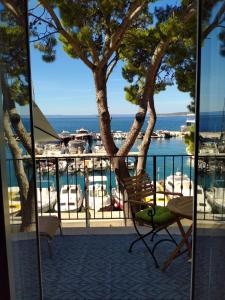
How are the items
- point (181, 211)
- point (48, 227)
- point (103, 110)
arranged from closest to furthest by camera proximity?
1. point (181, 211)
2. point (48, 227)
3. point (103, 110)

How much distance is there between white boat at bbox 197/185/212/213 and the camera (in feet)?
4.99

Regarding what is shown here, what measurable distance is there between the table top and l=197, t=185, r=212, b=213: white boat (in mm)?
1136

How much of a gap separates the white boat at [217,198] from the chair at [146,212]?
1.79 meters

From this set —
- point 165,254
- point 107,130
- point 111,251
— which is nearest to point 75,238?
point 111,251

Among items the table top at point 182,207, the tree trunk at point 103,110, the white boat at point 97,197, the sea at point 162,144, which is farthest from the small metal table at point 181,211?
the tree trunk at point 103,110

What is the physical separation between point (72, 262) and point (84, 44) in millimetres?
4625

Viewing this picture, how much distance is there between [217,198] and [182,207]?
1468 mm

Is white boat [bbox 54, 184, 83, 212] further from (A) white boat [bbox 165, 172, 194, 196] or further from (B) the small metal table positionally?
(B) the small metal table

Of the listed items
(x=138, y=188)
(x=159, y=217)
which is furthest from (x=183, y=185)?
(x=159, y=217)

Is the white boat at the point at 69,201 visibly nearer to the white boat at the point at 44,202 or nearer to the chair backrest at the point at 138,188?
the white boat at the point at 44,202

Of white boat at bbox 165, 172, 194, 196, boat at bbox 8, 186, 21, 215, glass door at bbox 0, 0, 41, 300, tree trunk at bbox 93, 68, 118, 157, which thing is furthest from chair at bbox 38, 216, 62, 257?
tree trunk at bbox 93, 68, 118, 157

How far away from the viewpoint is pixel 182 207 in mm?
2904

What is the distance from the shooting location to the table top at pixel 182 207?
2.73m

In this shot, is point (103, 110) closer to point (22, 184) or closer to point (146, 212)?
point (146, 212)
